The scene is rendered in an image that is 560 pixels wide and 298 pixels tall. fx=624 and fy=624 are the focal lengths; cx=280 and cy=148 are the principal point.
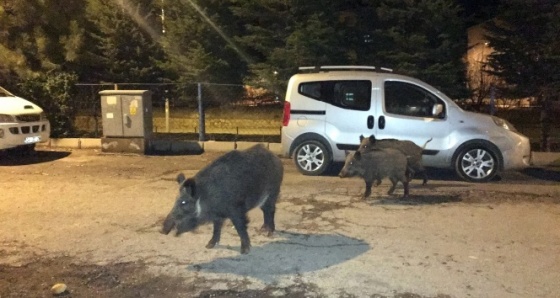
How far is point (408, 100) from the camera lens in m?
11.3

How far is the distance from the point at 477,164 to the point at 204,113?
7.45 m

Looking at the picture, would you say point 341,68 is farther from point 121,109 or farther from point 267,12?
point 267,12

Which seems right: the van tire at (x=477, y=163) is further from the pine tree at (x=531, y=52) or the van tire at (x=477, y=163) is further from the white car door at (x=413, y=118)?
the pine tree at (x=531, y=52)

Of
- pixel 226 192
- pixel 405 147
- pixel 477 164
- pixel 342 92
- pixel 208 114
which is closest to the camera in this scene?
pixel 226 192

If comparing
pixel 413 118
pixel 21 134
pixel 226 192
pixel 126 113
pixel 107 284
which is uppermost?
pixel 126 113

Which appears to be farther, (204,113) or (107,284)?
(204,113)

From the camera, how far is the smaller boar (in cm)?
946

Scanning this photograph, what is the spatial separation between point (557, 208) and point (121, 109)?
9.87 meters

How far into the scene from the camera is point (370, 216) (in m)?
8.52

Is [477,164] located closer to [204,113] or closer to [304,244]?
[304,244]

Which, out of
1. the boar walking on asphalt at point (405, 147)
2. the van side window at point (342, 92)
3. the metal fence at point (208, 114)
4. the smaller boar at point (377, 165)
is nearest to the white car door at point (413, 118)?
the van side window at point (342, 92)

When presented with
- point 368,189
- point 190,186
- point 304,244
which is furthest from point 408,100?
Answer: point 190,186

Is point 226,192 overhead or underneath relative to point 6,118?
underneath

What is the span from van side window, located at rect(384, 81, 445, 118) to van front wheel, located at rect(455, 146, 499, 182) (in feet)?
2.71
